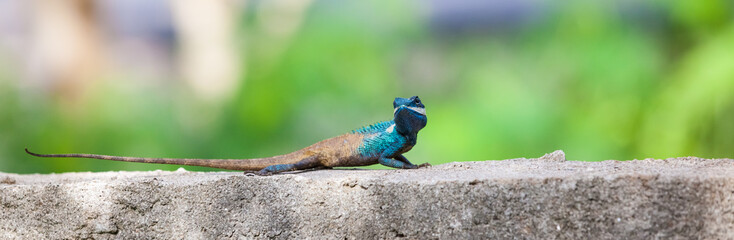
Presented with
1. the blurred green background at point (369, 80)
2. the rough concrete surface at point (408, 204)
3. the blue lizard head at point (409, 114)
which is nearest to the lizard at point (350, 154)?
the blue lizard head at point (409, 114)

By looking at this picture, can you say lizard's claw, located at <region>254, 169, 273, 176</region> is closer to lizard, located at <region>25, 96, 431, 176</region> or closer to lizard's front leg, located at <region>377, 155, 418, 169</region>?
lizard, located at <region>25, 96, 431, 176</region>

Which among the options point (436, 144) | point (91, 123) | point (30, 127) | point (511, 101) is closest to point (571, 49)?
point (511, 101)

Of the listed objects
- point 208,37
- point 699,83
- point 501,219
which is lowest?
point 501,219

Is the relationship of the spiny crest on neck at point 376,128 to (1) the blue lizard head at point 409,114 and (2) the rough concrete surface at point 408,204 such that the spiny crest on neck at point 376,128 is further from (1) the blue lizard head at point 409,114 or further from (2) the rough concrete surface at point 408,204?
(2) the rough concrete surface at point 408,204

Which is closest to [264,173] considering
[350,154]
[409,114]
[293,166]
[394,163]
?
[293,166]

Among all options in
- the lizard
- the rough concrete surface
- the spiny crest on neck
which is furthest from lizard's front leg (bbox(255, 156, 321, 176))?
the spiny crest on neck

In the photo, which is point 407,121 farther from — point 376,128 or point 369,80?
point 369,80

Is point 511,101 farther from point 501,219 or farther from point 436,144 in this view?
point 501,219
